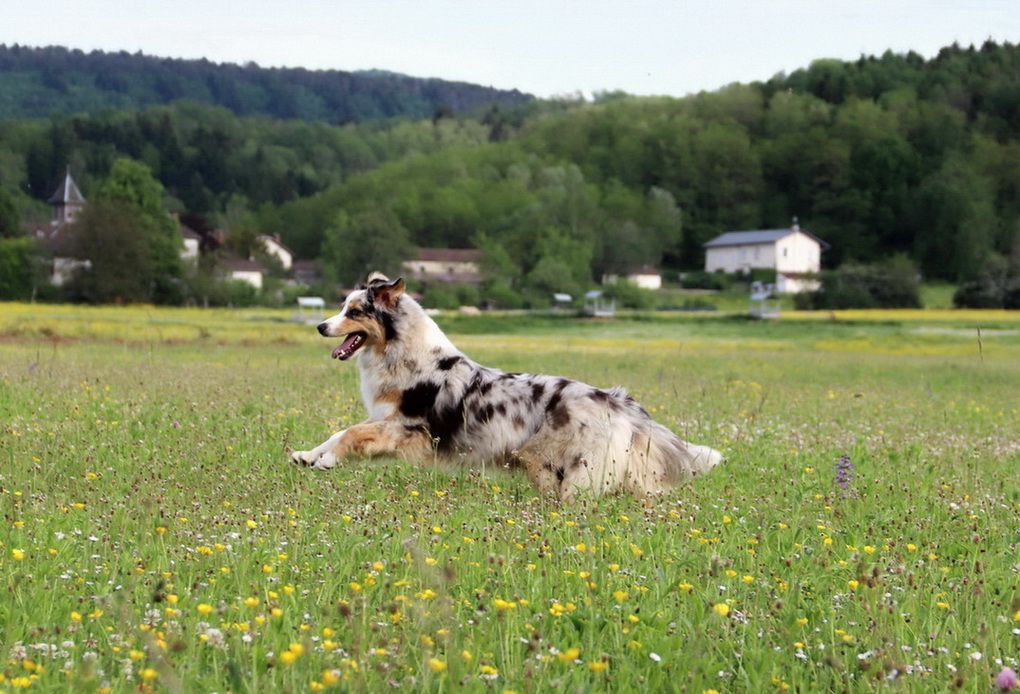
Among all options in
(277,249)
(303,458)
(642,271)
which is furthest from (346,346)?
(277,249)

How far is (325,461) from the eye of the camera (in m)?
9.71

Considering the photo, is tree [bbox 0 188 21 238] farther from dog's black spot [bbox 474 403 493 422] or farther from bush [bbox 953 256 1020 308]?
dog's black spot [bbox 474 403 493 422]

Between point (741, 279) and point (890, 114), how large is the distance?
2611 inches

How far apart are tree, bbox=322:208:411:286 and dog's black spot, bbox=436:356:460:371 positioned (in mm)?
92423

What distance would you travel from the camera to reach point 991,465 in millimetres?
11172

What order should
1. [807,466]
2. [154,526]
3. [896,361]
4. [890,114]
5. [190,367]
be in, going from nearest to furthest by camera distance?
1. [154,526]
2. [807,466]
3. [190,367]
4. [896,361]
5. [890,114]

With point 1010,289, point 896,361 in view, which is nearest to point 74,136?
point 1010,289

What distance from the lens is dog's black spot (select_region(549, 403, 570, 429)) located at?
939 centimetres

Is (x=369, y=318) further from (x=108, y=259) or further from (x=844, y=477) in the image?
(x=108, y=259)

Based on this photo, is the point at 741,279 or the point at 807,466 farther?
the point at 741,279

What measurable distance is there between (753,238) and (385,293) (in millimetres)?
134985

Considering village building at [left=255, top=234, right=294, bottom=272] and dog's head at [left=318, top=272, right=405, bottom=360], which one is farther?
village building at [left=255, top=234, right=294, bottom=272]

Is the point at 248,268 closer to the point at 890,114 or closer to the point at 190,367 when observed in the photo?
the point at 190,367

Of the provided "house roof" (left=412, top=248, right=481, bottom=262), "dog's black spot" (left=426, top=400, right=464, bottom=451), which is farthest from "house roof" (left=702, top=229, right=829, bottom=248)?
"dog's black spot" (left=426, top=400, right=464, bottom=451)
